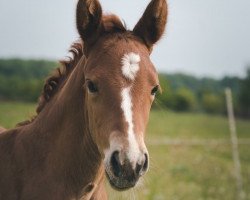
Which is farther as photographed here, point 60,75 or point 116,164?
point 60,75

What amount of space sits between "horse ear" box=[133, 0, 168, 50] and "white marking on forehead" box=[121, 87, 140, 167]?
689 mm

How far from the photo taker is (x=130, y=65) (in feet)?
9.87

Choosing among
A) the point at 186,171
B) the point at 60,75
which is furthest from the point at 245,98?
the point at 60,75

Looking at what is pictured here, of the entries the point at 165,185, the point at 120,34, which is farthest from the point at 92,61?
the point at 165,185

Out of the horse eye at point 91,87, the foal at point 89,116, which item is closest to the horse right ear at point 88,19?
the foal at point 89,116

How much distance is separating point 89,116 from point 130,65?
1.62ft

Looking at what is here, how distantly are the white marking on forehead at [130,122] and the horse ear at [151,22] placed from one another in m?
0.69

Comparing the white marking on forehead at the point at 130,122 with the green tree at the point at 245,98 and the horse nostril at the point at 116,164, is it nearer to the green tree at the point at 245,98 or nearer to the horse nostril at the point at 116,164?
the horse nostril at the point at 116,164

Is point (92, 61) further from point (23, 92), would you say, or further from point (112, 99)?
point (23, 92)

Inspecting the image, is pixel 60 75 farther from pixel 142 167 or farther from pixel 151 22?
pixel 142 167

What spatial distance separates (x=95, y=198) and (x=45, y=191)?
0.46 meters

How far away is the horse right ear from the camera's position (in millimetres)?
3254

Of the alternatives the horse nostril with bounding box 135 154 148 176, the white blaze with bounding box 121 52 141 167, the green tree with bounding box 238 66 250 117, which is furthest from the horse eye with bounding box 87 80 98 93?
the green tree with bounding box 238 66 250 117

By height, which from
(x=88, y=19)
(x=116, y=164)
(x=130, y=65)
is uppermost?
(x=88, y=19)
